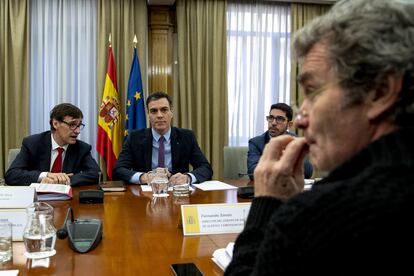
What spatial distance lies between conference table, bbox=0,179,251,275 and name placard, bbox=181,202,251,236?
0.04m

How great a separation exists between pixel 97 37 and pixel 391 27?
468 cm

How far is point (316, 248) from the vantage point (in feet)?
2.13

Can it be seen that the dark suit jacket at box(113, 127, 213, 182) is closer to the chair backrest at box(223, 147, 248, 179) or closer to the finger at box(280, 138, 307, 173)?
the chair backrest at box(223, 147, 248, 179)

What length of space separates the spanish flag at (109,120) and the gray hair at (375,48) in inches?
171

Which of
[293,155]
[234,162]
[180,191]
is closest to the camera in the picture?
[293,155]

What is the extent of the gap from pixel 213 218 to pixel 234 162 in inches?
91.8

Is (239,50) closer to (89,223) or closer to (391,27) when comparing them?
(89,223)

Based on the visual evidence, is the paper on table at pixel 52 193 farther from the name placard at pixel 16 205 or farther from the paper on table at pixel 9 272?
the paper on table at pixel 9 272

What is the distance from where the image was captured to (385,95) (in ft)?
2.60

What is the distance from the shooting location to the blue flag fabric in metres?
5.01

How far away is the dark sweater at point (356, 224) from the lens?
0.62 meters

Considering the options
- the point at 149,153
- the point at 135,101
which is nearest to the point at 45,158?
the point at 149,153

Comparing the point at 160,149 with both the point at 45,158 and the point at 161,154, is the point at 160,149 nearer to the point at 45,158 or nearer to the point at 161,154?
the point at 161,154

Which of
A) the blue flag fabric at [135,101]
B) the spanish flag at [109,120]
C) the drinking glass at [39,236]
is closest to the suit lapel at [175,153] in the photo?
the blue flag fabric at [135,101]
